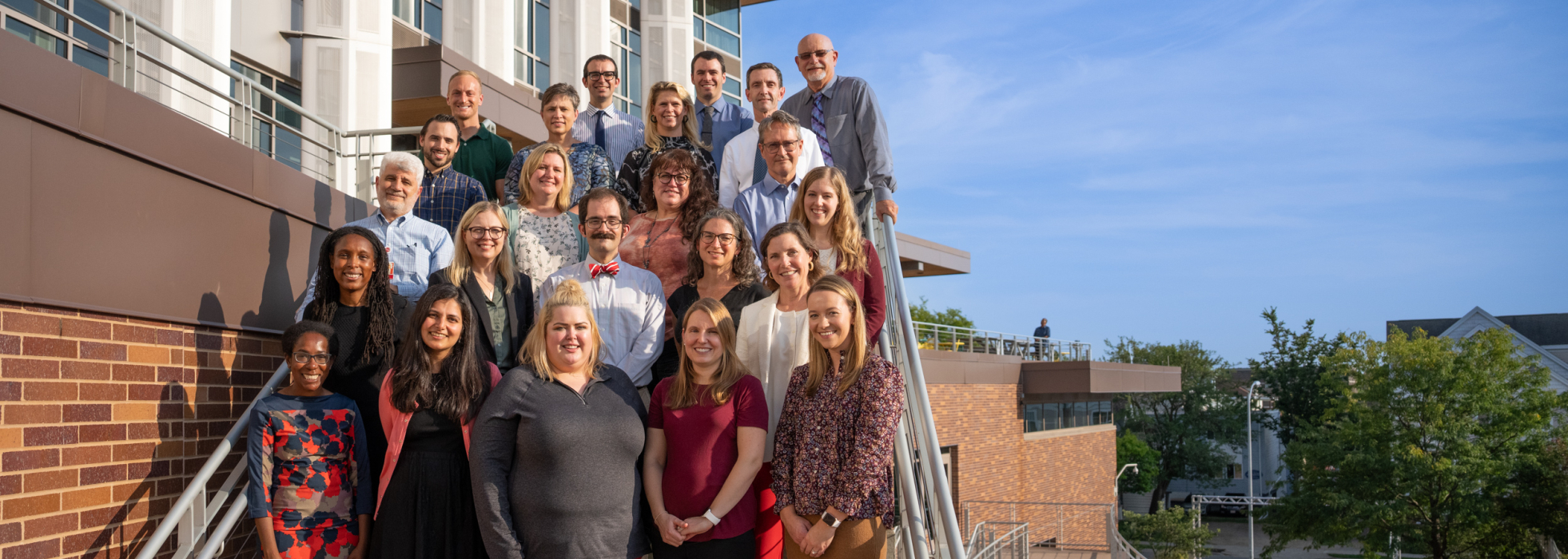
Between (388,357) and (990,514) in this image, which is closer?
(388,357)

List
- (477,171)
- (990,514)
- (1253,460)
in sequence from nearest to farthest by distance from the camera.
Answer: (477,171), (990,514), (1253,460)

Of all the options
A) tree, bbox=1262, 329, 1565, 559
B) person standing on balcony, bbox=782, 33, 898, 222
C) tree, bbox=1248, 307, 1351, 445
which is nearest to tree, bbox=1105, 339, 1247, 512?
tree, bbox=1248, 307, 1351, 445

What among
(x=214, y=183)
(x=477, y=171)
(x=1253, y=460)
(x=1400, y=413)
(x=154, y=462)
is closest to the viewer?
(x=154, y=462)

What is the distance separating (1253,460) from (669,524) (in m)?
69.0

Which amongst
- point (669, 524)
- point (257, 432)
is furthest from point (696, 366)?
point (257, 432)

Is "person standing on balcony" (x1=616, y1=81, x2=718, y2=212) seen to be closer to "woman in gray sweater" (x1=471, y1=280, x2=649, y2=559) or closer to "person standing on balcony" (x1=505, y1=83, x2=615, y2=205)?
"person standing on balcony" (x1=505, y1=83, x2=615, y2=205)

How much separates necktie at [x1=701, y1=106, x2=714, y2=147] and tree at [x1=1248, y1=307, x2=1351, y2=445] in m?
51.4

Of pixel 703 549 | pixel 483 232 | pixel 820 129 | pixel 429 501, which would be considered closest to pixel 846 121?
pixel 820 129

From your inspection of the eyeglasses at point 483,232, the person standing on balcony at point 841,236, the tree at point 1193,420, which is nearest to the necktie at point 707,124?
the person standing on balcony at point 841,236

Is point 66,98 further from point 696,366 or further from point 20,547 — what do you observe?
point 696,366

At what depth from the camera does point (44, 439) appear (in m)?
4.07

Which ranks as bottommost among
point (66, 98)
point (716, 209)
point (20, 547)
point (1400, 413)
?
point (1400, 413)

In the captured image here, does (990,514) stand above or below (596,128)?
below

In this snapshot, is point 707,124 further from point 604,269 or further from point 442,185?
point 604,269
